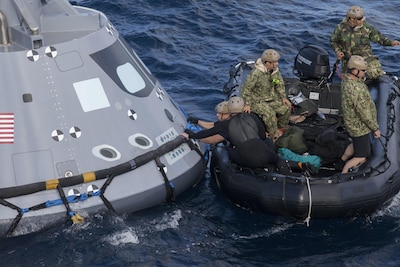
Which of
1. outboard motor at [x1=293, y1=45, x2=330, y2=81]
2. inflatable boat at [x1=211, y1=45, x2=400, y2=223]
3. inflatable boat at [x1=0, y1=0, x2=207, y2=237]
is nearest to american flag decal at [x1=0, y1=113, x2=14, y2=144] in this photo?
inflatable boat at [x1=0, y1=0, x2=207, y2=237]

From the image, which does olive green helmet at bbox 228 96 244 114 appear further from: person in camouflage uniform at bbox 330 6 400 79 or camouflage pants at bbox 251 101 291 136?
person in camouflage uniform at bbox 330 6 400 79

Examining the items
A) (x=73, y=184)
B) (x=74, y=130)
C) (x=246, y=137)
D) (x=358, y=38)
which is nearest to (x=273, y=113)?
(x=246, y=137)

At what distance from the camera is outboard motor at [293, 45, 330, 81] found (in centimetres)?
1306

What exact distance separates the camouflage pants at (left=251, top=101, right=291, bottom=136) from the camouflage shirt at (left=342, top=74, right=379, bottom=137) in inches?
48.5

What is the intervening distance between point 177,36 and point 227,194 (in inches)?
310

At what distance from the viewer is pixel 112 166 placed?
400 inches

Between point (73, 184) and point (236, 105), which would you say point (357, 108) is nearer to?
point (236, 105)

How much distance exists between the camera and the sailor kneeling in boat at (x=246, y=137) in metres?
10.5

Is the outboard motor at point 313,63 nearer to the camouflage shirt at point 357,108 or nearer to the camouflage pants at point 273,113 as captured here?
the camouflage pants at point 273,113

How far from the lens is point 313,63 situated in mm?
13117

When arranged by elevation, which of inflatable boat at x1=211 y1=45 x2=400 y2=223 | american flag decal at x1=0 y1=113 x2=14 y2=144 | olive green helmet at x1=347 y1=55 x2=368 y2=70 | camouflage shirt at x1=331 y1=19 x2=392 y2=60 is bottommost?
inflatable boat at x1=211 y1=45 x2=400 y2=223

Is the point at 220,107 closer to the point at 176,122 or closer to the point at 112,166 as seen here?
the point at 176,122

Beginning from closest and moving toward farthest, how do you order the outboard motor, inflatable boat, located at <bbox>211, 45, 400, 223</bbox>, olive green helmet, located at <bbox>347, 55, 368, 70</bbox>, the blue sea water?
1. the blue sea water
2. inflatable boat, located at <bbox>211, 45, 400, 223</bbox>
3. olive green helmet, located at <bbox>347, 55, 368, 70</bbox>
4. the outboard motor

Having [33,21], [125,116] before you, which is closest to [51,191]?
[125,116]
